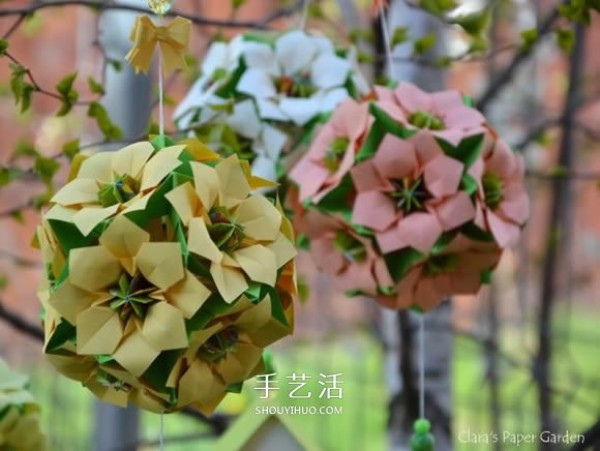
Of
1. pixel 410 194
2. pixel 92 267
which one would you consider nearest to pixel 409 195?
pixel 410 194

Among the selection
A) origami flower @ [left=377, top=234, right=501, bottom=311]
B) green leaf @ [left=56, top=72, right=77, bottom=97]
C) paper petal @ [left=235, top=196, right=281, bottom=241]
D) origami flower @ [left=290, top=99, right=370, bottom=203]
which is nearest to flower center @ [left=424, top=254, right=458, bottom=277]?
origami flower @ [left=377, top=234, right=501, bottom=311]

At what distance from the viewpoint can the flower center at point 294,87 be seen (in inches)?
31.1

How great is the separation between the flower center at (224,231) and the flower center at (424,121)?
0.73 feet

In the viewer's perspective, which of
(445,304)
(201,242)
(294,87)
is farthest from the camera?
(445,304)

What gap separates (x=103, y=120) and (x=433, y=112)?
0.27m

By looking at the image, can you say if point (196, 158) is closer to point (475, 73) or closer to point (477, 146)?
point (477, 146)

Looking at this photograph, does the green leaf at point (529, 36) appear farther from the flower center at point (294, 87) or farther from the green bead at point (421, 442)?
the green bead at point (421, 442)

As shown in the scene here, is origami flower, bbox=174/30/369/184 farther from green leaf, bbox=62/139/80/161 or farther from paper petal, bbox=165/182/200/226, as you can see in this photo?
paper petal, bbox=165/182/200/226

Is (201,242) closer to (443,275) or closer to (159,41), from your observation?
(159,41)

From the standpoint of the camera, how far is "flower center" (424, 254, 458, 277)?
2.35ft

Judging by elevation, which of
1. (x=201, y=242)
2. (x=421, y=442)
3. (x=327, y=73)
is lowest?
(x=421, y=442)

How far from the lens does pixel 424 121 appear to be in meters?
0.70

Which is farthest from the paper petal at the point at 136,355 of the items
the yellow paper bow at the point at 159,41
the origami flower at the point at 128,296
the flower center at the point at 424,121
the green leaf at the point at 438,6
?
the green leaf at the point at 438,6

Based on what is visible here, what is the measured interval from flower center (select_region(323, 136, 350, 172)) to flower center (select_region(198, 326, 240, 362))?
21 centimetres
